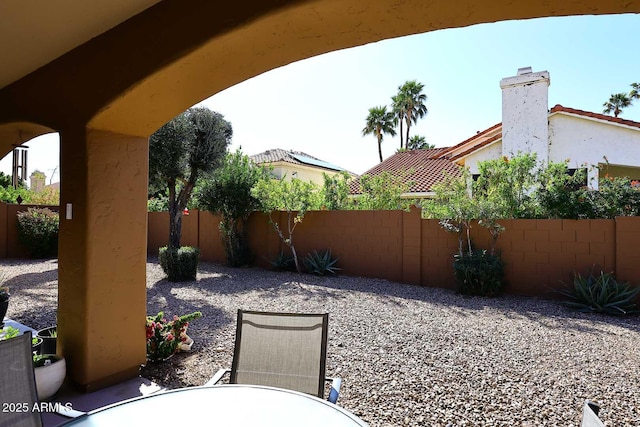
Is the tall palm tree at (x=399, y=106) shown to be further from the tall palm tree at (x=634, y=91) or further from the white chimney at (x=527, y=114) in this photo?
the tall palm tree at (x=634, y=91)

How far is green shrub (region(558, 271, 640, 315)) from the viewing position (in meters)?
6.41

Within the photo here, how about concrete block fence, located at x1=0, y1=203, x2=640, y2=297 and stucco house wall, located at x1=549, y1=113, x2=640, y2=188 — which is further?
stucco house wall, located at x1=549, y1=113, x2=640, y2=188

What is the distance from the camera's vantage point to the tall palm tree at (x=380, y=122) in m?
28.8

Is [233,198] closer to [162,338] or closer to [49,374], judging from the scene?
[162,338]

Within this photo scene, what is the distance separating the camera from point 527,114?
11.6 meters

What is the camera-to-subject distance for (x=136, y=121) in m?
3.33

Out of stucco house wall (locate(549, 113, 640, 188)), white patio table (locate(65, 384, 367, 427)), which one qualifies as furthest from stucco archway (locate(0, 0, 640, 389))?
stucco house wall (locate(549, 113, 640, 188))

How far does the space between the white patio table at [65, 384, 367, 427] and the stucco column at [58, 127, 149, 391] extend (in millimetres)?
1689

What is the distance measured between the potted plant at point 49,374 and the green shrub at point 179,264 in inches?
236

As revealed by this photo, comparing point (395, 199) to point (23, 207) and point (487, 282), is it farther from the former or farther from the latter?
point (23, 207)

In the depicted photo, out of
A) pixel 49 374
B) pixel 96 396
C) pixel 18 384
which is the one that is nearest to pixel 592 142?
pixel 96 396

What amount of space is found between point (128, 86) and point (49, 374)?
2.35m

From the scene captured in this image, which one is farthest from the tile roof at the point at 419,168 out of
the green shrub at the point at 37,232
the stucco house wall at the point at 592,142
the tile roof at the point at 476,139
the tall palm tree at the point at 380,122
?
the green shrub at the point at 37,232

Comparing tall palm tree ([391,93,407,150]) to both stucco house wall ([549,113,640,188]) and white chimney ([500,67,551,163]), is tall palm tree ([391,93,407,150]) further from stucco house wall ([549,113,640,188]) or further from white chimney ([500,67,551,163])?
stucco house wall ([549,113,640,188])
